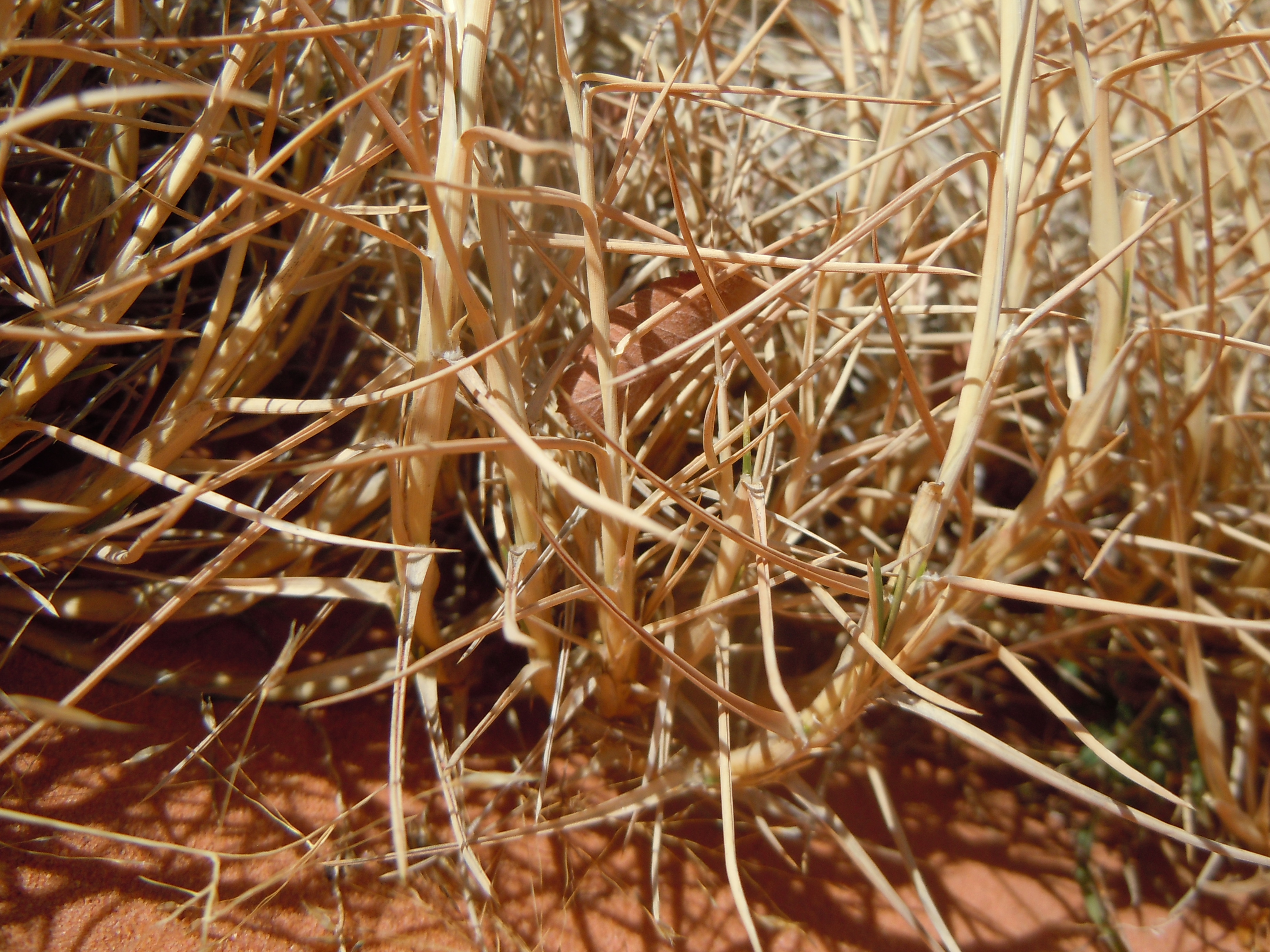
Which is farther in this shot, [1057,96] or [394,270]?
[1057,96]

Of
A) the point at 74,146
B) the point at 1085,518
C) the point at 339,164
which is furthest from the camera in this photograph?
the point at 1085,518

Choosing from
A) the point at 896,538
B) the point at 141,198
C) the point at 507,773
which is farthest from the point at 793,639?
the point at 141,198

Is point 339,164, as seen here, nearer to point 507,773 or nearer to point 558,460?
point 558,460

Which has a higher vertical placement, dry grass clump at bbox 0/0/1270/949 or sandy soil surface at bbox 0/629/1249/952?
dry grass clump at bbox 0/0/1270/949

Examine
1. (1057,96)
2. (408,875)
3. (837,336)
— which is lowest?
(408,875)

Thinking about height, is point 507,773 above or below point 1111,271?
below

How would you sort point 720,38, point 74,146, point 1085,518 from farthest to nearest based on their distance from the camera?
point 720,38 → point 1085,518 → point 74,146

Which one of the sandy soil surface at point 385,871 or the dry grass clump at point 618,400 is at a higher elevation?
the dry grass clump at point 618,400

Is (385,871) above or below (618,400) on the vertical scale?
below
